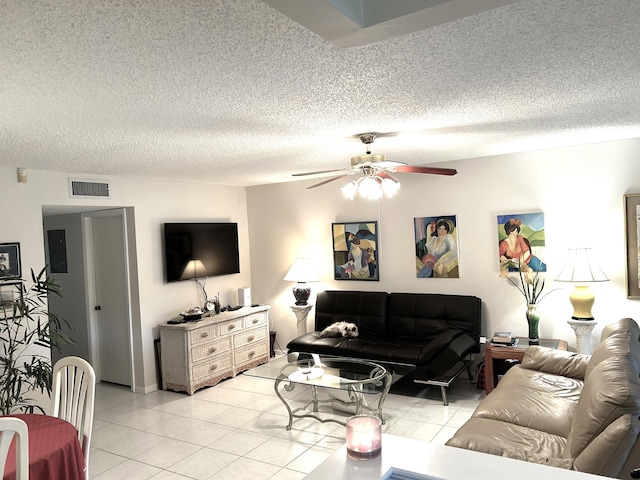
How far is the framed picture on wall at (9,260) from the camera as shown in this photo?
408 cm

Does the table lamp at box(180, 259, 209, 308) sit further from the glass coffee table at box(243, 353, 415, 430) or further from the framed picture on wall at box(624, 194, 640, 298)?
the framed picture on wall at box(624, 194, 640, 298)

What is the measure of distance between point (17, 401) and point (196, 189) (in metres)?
3.03

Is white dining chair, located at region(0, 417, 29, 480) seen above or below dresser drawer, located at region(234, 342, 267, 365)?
above

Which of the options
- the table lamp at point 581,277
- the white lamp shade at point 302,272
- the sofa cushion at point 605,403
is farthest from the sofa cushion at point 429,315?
the sofa cushion at point 605,403

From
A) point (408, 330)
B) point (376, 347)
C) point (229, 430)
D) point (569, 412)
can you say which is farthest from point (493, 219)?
point (229, 430)

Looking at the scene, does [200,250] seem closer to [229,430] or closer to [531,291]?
[229,430]

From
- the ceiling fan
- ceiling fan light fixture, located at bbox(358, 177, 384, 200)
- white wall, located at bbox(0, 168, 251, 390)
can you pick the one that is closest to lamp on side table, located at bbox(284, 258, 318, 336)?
white wall, located at bbox(0, 168, 251, 390)

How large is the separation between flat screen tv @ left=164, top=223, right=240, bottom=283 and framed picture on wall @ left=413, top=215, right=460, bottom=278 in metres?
2.41

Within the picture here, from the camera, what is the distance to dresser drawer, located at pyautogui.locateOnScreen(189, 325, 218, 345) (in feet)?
17.1

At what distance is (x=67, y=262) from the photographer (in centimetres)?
591

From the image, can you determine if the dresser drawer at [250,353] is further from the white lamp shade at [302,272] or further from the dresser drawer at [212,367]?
the white lamp shade at [302,272]

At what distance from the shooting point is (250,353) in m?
5.99

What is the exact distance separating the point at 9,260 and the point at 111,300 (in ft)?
5.20

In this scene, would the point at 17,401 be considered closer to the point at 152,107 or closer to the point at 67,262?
the point at 67,262
